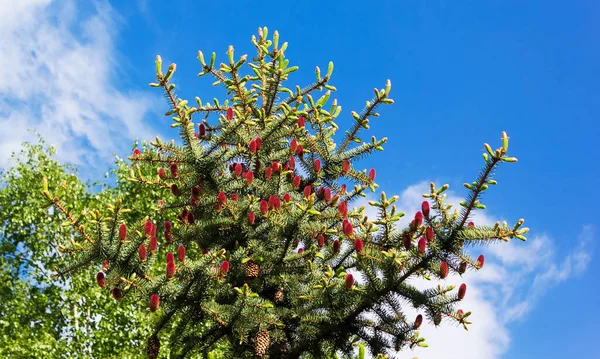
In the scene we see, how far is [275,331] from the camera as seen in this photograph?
252 inches

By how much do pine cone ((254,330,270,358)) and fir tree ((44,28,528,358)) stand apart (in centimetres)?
1

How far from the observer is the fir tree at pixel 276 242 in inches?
205

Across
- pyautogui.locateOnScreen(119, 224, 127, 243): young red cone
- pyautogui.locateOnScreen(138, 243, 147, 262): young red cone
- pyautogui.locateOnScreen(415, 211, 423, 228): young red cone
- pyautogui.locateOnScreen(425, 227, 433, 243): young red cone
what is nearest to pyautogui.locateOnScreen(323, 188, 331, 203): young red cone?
pyautogui.locateOnScreen(415, 211, 423, 228): young red cone

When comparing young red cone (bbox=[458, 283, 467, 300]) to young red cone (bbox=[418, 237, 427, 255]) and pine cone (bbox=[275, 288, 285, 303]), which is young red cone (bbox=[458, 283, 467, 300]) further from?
pine cone (bbox=[275, 288, 285, 303])

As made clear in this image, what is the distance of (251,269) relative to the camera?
242 inches

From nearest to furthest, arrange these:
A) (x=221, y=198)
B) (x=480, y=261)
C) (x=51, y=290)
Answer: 1. (x=480, y=261)
2. (x=221, y=198)
3. (x=51, y=290)

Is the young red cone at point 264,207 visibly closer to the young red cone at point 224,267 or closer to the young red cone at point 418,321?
the young red cone at point 224,267

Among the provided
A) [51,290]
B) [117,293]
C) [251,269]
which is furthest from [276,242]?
[51,290]

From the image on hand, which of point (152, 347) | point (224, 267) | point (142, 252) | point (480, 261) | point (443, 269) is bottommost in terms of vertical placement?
point (152, 347)

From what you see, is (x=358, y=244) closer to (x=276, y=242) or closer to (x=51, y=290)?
(x=276, y=242)

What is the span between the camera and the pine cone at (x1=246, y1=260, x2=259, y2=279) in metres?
6.12

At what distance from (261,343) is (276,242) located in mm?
1300

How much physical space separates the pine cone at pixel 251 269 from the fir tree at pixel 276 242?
0.06 feet

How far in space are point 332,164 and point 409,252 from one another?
238cm
